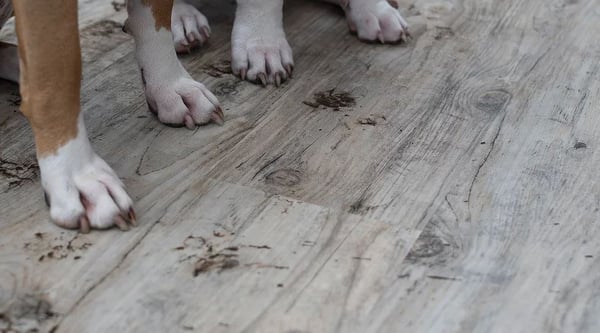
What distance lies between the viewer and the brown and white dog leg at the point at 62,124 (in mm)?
1609

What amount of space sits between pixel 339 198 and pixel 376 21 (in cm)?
88

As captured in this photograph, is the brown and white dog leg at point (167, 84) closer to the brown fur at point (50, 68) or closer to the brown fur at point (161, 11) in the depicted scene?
the brown fur at point (161, 11)

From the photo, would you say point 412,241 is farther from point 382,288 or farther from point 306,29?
point 306,29

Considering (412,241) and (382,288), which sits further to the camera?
(412,241)

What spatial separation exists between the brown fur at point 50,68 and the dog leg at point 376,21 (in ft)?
3.47

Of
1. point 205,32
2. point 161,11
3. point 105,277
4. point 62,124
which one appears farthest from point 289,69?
point 105,277

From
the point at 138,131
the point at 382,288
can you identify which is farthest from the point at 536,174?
the point at 138,131

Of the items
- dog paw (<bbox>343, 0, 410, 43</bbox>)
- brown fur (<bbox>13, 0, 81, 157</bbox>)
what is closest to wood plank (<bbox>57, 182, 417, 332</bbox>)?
brown fur (<bbox>13, 0, 81, 157</bbox>)

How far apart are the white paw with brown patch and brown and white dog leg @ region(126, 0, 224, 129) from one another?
36cm

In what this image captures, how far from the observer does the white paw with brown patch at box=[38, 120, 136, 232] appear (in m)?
1.67

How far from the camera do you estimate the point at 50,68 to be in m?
1.63

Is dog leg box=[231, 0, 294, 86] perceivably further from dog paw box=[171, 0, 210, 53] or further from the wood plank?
the wood plank

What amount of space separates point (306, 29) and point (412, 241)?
1.08 m

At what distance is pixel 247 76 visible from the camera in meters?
2.31
